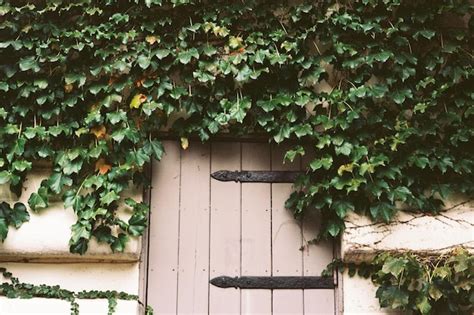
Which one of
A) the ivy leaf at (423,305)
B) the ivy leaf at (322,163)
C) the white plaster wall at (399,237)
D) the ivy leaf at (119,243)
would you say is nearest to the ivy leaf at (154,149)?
the ivy leaf at (119,243)

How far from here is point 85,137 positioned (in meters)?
3.33

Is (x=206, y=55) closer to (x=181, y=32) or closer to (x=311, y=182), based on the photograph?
(x=181, y=32)

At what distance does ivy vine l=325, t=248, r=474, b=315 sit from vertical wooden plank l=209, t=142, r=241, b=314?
2.46 feet

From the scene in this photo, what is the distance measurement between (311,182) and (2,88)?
1.66 m

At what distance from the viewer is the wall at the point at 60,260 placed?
10.4ft

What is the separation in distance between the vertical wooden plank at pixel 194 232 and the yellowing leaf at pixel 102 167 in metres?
0.41

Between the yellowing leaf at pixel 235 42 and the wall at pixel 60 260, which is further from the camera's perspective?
the yellowing leaf at pixel 235 42

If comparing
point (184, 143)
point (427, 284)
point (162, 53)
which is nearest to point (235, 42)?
point (162, 53)

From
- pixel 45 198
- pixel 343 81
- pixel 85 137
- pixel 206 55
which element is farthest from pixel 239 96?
pixel 45 198

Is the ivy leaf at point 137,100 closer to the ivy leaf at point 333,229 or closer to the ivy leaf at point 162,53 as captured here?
the ivy leaf at point 162,53

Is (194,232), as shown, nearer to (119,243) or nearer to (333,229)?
(119,243)

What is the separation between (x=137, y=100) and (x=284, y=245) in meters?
1.09

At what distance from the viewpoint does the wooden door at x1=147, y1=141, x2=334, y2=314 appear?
334 centimetres

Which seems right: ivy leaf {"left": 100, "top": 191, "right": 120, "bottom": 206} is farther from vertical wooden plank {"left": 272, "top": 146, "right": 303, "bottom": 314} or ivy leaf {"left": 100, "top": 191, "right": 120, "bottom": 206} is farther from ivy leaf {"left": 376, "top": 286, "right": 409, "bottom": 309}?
ivy leaf {"left": 376, "top": 286, "right": 409, "bottom": 309}
